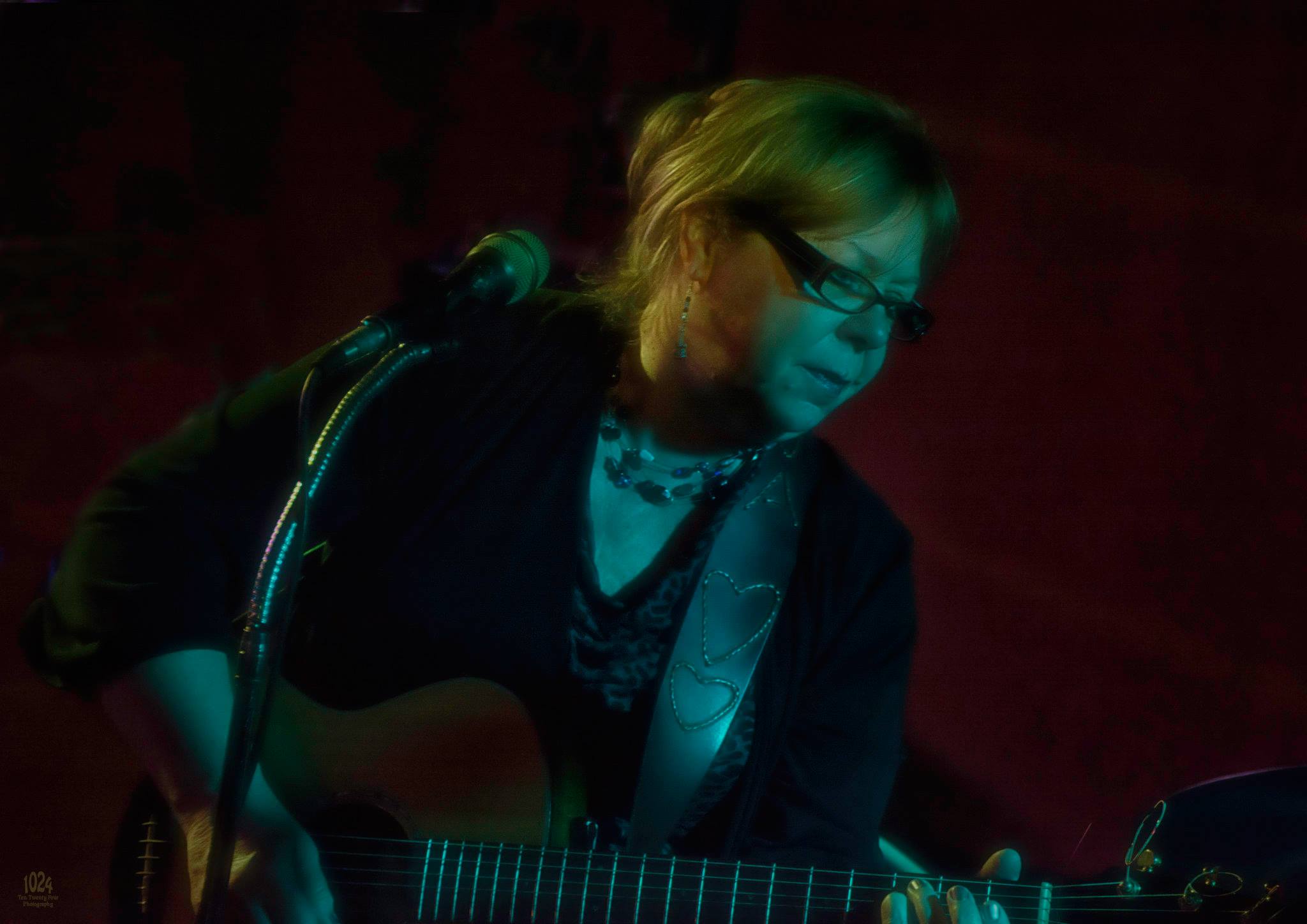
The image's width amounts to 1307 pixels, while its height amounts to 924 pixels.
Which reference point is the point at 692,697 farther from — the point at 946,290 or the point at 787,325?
the point at 946,290

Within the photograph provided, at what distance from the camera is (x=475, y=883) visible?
1.38m

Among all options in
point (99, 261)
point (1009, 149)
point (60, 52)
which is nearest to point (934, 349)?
point (1009, 149)

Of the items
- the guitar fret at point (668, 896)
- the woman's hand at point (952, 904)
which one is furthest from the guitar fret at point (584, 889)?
the woman's hand at point (952, 904)

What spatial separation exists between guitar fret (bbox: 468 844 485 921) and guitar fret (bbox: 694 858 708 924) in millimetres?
318

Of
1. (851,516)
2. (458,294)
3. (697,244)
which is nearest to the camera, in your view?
(458,294)

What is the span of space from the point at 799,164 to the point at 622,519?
630 millimetres

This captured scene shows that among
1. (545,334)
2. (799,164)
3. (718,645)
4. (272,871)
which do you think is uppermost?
(799,164)

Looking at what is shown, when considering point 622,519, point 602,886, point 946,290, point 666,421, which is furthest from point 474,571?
point 946,290

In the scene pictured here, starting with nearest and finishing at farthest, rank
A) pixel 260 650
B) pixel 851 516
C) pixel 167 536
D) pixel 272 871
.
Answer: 1. pixel 260 650
2. pixel 272 871
3. pixel 167 536
4. pixel 851 516

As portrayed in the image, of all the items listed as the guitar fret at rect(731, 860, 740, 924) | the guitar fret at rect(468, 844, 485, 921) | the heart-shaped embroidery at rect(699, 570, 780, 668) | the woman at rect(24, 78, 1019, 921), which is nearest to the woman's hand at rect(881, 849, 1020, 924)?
the woman at rect(24, 78, 1019, 921)

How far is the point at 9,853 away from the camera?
140 cm

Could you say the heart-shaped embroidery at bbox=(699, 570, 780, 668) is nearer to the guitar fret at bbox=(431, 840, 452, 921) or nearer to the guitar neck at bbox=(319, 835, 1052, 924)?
the guitar neck at bbox=(319, 835, 1052, 924)

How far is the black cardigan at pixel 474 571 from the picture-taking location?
133 cm

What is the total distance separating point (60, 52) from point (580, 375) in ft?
7.79
